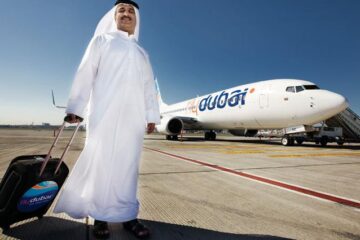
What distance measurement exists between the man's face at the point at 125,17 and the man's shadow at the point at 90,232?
183 centimetres

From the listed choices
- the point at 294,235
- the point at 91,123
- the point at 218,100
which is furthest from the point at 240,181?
the point at 218,100

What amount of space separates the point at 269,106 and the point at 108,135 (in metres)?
12.0

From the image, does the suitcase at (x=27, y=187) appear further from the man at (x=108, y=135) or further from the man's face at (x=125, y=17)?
the man's face at (x=125, y=17)

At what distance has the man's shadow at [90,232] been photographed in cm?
183

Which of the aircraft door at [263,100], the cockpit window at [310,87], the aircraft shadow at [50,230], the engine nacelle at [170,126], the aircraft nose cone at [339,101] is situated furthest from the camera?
the engine nacelle at [170,126]

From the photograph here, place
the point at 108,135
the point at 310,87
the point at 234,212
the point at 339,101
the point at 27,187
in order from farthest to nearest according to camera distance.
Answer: the point at 310,87
the point at 339,101
the point at 234,212
the point at 108,135
the point at 27,187

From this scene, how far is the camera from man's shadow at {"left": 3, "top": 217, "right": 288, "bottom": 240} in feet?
6.00

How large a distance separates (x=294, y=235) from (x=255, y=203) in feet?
2.64

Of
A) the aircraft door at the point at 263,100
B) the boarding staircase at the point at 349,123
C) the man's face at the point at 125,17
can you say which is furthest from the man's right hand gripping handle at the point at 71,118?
the boarding staircase at the point at 349,123

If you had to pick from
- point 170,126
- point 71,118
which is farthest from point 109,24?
point 170,126

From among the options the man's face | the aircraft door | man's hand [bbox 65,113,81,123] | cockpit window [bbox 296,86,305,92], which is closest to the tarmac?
man's hand [bbox 65,113,81,123]

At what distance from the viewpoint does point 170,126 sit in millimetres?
18703

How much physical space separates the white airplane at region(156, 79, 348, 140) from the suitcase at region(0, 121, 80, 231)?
37.6 feet

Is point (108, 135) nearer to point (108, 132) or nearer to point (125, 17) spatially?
point (108, 132)
